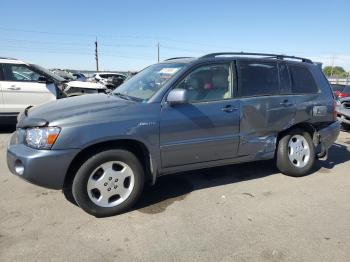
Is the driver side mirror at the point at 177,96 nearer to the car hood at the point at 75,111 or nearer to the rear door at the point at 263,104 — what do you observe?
the car hood at the point at 75,111

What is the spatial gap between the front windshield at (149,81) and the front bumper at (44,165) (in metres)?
A: 1.18

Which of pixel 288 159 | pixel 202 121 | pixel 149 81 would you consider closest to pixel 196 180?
pixel 202 121

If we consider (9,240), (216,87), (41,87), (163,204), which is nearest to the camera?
(9,240)

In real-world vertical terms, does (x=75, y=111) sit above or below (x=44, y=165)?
above

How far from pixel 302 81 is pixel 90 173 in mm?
3505

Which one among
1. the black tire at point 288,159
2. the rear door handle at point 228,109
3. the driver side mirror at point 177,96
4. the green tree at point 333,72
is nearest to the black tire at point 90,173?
the driver side mirror at point 177,96

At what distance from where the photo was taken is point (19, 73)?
8.44 m

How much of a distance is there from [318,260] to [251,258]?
1.90 feet

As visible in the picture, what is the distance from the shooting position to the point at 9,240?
324 cm

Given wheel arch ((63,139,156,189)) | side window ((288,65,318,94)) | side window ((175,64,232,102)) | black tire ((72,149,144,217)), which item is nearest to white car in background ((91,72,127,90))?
side window ((288,65,318,94))

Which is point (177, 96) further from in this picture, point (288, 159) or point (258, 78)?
point (288, 159)

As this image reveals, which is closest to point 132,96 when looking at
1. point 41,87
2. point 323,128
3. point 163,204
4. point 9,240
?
point 163,204

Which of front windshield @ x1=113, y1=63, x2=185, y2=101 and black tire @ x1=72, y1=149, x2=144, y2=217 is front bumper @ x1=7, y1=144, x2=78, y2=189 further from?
front windshield @ x1=113, y1=63, x2=185, y2=101

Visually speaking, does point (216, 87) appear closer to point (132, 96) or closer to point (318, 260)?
point (132, 96)
